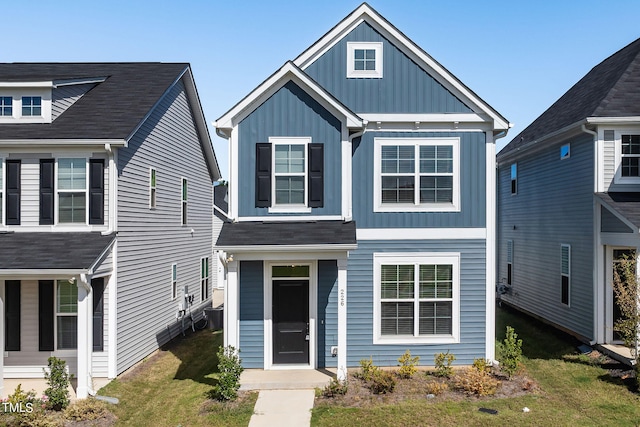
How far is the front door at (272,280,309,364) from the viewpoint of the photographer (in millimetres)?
11633

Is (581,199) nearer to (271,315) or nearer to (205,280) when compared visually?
(271,315)

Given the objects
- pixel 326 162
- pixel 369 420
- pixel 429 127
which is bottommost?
pixel 369 420

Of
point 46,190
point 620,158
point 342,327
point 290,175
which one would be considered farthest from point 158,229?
point 620,158

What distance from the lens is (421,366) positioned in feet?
38.8

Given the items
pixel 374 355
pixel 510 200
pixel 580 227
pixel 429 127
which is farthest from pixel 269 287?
pixel 510 200

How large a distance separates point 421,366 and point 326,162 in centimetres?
573

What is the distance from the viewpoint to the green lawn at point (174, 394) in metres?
9.40

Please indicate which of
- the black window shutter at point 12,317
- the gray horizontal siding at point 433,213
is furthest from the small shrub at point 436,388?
the black window shutter at point 12,317

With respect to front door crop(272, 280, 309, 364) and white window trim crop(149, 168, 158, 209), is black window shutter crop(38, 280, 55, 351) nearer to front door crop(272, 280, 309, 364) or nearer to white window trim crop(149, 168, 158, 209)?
white window trim crop(149, 168, 158, 209)

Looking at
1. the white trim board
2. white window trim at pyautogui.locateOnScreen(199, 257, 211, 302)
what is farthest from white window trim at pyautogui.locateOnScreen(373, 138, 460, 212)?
white window trim at pyautogui.locateOnScreen(199, 257, 211, 302)

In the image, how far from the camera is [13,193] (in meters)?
11.7

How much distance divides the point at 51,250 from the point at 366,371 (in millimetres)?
7938

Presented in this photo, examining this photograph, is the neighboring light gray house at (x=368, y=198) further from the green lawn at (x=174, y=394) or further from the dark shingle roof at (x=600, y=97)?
the dark shingle roof at (x=600, y=97)

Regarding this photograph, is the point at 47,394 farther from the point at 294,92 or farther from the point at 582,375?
the point at 582,375
